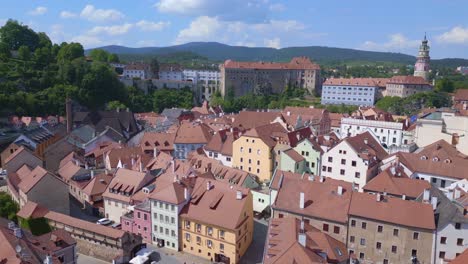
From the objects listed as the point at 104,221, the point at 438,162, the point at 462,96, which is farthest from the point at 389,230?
the point at 462,96

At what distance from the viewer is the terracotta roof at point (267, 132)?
4991cm

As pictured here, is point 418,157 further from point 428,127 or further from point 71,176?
point 71,176

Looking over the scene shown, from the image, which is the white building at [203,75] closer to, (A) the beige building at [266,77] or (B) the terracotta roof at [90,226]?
(A) the beige building at [266,77]

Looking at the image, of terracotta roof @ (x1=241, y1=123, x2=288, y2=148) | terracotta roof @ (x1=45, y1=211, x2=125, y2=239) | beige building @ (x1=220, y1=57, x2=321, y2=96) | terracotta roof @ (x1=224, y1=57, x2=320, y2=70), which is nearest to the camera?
terracotta roof @ (x1=45, y1=211, x2=125, y2=239)

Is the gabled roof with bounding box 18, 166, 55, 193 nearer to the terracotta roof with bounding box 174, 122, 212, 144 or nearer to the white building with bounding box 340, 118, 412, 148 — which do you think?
the terracotta roof with bounding box 174, 122, 212, 144

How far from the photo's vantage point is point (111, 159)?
4956 centimetres

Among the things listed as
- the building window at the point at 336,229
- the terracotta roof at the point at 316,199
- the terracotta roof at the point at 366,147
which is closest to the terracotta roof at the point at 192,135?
the terracotta roof at the point at 366,147

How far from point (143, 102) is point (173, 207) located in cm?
7647

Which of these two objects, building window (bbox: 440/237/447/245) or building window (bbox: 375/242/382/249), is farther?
building window (bbox: 375/242/382/249)

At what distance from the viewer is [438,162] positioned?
4050cm

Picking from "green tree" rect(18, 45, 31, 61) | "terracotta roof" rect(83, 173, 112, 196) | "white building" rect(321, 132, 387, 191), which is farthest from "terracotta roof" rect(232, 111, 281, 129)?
"green tree" rect(18, 45, 31, 61)

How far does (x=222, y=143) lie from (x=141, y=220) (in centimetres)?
2095

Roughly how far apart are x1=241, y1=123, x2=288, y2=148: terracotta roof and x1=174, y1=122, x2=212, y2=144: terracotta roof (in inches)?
381

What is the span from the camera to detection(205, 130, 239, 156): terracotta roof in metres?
53.5
